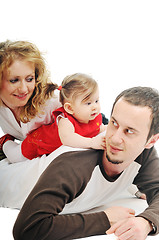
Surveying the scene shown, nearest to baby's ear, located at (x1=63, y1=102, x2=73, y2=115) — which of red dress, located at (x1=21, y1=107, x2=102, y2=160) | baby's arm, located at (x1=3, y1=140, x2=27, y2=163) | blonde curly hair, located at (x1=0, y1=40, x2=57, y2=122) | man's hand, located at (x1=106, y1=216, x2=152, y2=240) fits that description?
red dress, located at (x1=21, y1=107, x2=102, y2=160)

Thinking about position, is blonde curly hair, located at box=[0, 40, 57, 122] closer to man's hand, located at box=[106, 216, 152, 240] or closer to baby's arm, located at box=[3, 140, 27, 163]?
baby's arm, located at box=[3, 140, 27, 163]

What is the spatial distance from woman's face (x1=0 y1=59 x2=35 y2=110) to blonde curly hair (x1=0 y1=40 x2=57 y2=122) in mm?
20

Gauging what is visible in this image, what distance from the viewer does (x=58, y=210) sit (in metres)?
1.12

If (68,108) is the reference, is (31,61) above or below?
above

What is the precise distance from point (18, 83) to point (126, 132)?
54 cm

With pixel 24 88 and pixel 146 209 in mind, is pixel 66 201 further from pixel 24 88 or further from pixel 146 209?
pixel 24 88

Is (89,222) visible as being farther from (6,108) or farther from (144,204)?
(6,108)

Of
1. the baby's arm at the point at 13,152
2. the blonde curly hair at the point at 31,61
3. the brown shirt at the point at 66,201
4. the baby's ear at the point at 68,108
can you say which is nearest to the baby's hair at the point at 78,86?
the baby's ear at the point at 68,108

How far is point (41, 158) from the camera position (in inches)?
57.9

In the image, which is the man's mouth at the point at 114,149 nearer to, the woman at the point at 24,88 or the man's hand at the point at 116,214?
the man's hand at the point at 116,214

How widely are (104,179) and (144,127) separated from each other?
0.27m

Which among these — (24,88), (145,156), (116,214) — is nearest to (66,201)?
(116,214)

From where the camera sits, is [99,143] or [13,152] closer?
Answer: [99,143]

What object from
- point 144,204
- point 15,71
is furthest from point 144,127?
point 15,71
